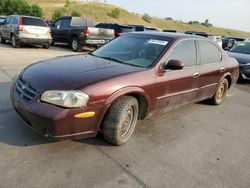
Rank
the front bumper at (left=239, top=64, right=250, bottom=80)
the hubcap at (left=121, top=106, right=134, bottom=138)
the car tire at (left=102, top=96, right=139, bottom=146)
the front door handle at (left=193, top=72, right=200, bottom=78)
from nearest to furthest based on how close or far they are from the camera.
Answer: the car tire at (left=102, top=96, right=139, bottom=146) < the hubcap at (left=121, top=106, right=134, bottom=138) < the front door handle at (left=193, top=72, right=200, bottom=78) < the front bumper at (left=239, top=64, right=250, bottom=80)

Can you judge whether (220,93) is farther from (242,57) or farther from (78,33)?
(78,33)

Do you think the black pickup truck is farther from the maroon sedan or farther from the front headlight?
the front headlight

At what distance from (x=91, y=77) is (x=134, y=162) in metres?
1.20

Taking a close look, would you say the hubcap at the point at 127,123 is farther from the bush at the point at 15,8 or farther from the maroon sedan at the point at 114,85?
the bush at the point at 15,8

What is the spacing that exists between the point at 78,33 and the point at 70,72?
10.7 meters

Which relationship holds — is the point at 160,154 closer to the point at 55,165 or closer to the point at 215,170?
the point at 215,170

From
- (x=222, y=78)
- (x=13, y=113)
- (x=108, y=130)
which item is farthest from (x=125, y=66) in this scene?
(x=222, y=78)

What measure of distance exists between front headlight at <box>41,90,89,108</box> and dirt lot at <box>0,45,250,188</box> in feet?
2.27

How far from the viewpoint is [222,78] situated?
19.9 ft

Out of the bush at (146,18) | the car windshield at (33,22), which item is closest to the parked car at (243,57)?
the car windshield at (33,22)

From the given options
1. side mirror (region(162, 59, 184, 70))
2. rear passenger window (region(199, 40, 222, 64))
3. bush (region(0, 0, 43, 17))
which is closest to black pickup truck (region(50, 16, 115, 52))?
rear passenger window (region(199, 40, 222, 64))

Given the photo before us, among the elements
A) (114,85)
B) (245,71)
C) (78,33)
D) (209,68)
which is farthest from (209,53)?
(78,33)

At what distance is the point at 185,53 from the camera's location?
482 centimetres

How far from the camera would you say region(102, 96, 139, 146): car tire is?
3.55 meters
